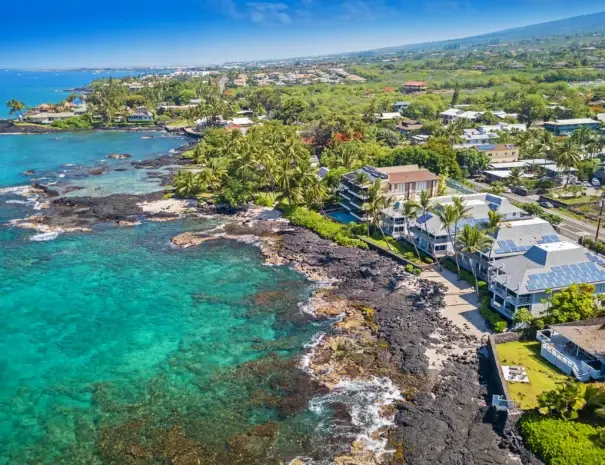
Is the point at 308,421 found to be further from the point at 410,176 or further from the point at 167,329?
the point at 410,176

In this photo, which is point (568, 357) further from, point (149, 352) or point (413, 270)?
point (149, 352)

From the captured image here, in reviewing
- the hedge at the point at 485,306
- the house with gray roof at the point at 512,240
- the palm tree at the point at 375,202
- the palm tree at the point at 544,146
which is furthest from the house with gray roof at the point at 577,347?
the palm tree at the point at 544,146

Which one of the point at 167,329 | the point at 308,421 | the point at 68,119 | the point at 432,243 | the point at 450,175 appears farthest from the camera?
the point at 68,119

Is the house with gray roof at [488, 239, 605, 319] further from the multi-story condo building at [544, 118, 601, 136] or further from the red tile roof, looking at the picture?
the multi-story condo building at [544, 118, 601, 136]

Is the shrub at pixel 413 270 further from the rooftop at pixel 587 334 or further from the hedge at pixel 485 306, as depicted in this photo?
the rooftop at pixel 587 334

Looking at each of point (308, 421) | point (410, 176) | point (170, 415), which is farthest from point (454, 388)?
point (410, 176)

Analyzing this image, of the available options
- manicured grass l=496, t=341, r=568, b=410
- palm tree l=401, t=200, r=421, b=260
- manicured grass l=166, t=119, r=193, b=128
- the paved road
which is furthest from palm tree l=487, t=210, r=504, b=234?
manicured grass l=166, t=119, r=193, b=128
